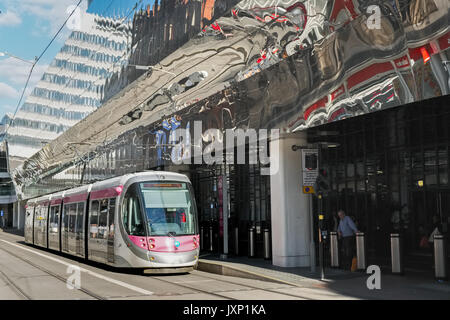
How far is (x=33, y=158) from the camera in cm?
6538

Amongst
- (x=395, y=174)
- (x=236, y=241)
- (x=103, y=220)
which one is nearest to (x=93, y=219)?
(x=103, y=220)

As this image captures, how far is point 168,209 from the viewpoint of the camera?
16.7 m

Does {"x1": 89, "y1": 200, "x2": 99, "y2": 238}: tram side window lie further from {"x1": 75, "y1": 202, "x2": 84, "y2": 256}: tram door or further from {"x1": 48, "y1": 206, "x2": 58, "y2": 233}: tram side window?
{"x1": 48, "y1": 206, "x2": 58, "y2": 233}: tram side window

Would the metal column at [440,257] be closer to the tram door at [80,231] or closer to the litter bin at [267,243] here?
the litter bin at [267,243]

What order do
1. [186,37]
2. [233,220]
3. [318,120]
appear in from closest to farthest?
[318,120]
[186,37]
[233,220]

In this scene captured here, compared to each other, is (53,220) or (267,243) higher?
(53,220)

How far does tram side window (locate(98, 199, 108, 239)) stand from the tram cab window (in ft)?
5.10

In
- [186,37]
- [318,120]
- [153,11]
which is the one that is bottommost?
[318,120]

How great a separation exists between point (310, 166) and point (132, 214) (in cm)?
540

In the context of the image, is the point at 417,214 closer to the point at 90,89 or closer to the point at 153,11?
the point at 153,11

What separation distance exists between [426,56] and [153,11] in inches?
702

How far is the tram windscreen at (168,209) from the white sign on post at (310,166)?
366 centimetres

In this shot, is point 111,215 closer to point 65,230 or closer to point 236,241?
point 236,241
